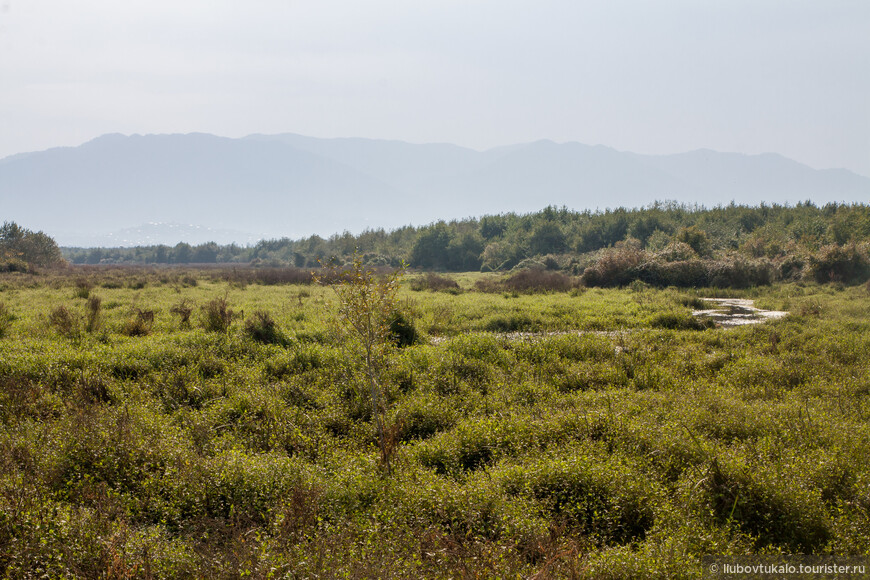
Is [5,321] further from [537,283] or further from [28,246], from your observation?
[28,246]

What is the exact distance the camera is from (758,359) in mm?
12914

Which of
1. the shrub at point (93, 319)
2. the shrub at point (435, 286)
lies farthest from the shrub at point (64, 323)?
the shrub at point (435, 286)

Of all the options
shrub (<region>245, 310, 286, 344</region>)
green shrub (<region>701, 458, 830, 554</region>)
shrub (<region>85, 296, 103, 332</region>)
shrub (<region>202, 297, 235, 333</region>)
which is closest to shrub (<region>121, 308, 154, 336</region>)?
shrub (<region>85, 296, 103, 332</region>)

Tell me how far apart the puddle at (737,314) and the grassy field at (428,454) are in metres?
4.14

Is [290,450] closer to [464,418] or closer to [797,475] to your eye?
[464,418]

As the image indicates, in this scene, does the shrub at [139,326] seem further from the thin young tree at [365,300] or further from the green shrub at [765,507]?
the green shrub at [765,507]

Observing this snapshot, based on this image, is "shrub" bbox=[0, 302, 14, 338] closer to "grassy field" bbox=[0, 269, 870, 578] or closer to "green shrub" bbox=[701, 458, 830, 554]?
"grassy field" bbox=[0, 269, 870, 578]

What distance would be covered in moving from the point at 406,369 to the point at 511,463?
5.10 m

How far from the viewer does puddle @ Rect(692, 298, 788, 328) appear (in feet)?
64.5

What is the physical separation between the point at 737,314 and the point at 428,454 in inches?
744

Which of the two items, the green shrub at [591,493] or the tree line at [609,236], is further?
the tree line at [609,236]

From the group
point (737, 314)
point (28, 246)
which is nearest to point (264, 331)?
point (737, 314)

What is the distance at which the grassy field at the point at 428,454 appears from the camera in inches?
216

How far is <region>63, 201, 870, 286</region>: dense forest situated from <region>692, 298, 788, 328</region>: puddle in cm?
726
